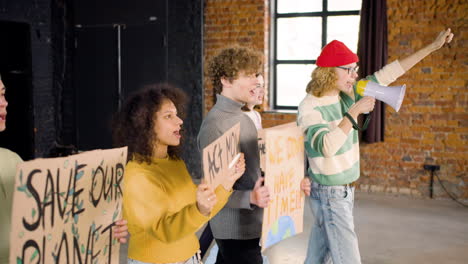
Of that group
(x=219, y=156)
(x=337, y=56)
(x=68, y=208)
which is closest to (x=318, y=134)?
(x=337, y=56)

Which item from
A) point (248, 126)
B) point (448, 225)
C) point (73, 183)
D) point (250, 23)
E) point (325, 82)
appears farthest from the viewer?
point (250, 23)

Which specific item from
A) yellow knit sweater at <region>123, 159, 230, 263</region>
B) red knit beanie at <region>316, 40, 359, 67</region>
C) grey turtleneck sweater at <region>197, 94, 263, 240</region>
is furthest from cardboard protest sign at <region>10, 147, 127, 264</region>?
red knit beanie at <region>316, 40, 359, 67</region>

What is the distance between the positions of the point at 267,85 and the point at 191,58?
100 centimetres

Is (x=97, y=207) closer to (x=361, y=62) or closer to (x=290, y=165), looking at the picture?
(x=290, y=165)

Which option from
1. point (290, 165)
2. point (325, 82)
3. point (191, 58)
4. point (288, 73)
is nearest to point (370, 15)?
point (288, 73)

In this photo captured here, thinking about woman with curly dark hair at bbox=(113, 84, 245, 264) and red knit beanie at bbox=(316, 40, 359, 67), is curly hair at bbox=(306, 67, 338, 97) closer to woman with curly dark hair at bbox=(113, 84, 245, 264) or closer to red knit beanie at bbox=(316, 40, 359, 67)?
red knit beanie at bbox=(316, 40, 359, 67)

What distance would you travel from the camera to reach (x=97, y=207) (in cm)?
159

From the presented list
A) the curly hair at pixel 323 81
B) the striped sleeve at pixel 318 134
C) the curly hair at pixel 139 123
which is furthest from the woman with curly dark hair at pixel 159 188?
the curly hair at pixel 323 81

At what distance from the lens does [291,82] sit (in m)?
6.73

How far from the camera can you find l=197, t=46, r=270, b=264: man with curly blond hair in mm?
2232

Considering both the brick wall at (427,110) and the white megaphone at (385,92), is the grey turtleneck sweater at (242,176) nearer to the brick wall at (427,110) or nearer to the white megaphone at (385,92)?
the white megaphone at (385,92)

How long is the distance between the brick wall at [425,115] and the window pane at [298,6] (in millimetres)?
910

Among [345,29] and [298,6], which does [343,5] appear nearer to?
[345,29]

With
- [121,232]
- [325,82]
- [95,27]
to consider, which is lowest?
[121,232]
